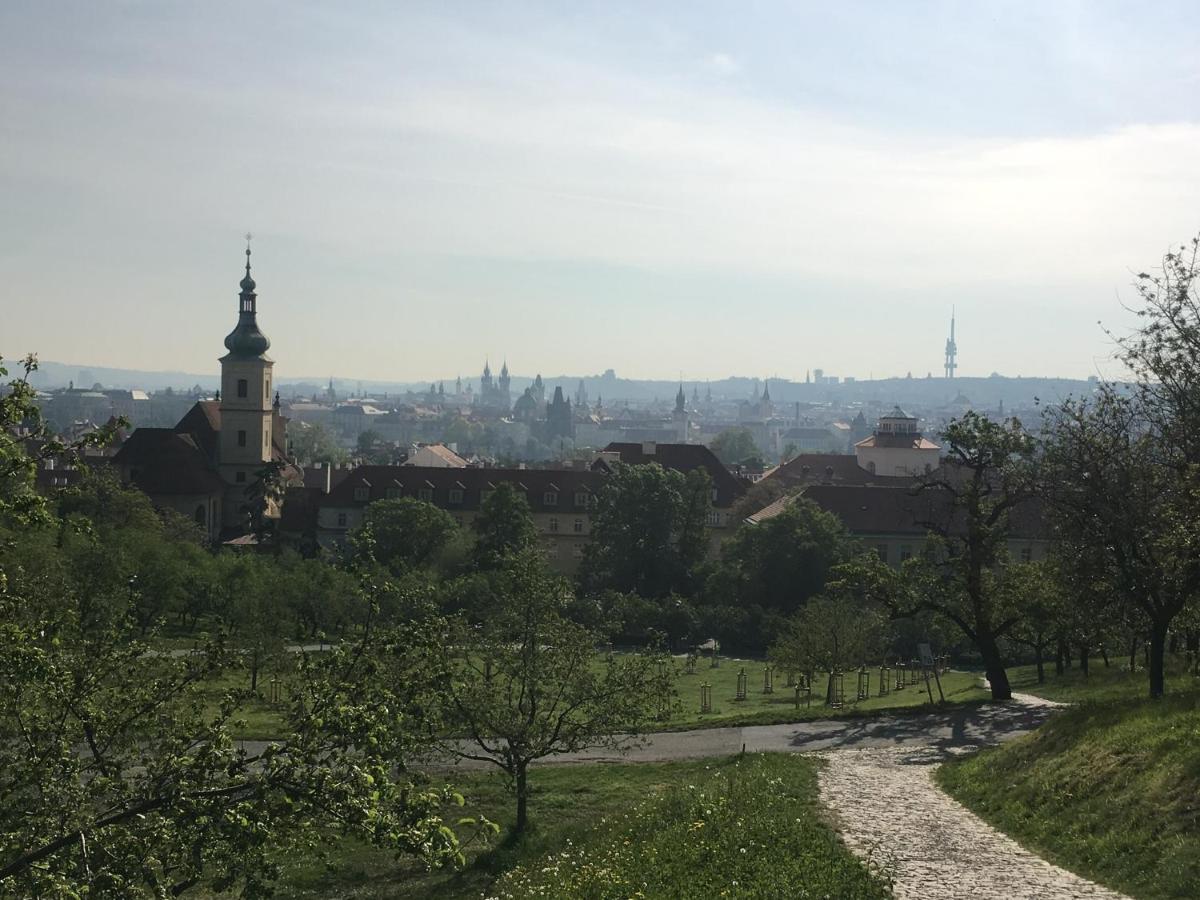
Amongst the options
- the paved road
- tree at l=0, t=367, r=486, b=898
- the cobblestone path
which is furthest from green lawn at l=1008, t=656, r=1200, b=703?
tree at l=0, t=367, r=486, b=898

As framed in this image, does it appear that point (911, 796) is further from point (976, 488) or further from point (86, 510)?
point (86, 510)

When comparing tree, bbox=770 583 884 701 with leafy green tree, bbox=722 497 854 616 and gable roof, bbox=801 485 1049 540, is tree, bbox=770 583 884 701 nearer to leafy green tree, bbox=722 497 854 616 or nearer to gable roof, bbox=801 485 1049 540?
leafy green tree, bbox=722 497 854 616

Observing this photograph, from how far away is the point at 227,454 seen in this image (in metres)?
93.1

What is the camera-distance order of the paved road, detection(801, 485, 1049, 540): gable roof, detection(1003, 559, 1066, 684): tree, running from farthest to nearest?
detection(801, 485, 1049, 540): gable roof, detection(1003, 559, 1066, 684): tree, the paved road

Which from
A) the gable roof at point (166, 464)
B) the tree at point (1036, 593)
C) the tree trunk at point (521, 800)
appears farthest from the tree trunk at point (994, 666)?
the gable roof at point (166, 464)

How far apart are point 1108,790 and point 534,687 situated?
33.6ft

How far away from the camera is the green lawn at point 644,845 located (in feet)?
52.5

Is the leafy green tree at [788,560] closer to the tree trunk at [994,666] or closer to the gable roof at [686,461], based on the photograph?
the gable roof at [686,461]

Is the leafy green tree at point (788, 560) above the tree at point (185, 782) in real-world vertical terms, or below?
below

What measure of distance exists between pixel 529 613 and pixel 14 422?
1480 cm

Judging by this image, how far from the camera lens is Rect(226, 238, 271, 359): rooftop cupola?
310ft

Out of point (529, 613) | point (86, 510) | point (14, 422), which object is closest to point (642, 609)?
point (86, 510)

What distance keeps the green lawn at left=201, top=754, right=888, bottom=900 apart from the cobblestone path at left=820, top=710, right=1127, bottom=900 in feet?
1.50

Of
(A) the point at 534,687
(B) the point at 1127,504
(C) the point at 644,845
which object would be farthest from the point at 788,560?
(C) the point at 644,845
